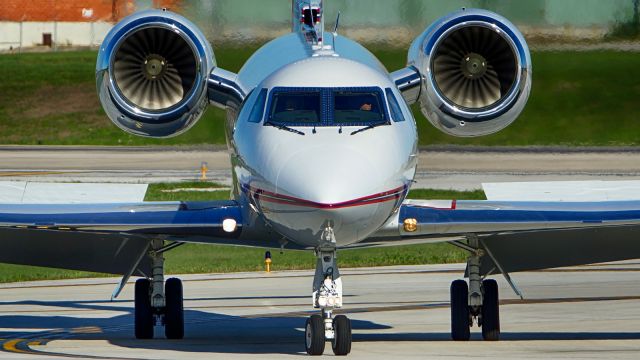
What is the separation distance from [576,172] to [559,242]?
1080 inches

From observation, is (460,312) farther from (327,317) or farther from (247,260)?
(247,260)

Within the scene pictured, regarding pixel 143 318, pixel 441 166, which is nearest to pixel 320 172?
pixel 143 318

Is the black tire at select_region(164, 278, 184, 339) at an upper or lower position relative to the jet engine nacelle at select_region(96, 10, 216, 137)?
lower

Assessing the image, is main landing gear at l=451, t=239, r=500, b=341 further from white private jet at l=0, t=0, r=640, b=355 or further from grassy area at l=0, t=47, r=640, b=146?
grassy area at l=0, t=47, r=640, b=146

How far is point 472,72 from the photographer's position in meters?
21.2

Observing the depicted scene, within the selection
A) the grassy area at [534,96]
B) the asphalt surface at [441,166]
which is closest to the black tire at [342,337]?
the grassy area at [534,96]

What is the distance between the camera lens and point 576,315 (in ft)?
72.9

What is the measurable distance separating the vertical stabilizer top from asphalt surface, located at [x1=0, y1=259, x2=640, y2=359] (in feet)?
13.9

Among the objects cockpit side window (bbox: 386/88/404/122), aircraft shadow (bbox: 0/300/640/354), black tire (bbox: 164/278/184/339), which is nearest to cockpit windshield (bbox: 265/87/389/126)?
cockpit side window (bbox: 386/88/404/122)

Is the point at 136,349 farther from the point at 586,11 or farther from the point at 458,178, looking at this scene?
the point at 458,178

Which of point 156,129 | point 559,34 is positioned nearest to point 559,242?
point 156,129

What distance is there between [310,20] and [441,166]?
99.8 feet

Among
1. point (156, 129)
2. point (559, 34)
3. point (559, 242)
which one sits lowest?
point (559, 242)

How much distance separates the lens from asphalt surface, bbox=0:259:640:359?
18250 mm
